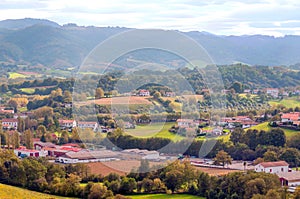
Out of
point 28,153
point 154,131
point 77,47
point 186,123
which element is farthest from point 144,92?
point 77,47

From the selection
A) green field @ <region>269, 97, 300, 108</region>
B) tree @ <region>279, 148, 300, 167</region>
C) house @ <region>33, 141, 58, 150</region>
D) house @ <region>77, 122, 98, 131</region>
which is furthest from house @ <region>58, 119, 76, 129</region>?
green field @ <region>269, 97, 300, 108</region>

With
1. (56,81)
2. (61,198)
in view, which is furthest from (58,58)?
(61,198)

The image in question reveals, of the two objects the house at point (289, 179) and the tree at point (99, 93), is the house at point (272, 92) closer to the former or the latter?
the tree at point (99, 93)

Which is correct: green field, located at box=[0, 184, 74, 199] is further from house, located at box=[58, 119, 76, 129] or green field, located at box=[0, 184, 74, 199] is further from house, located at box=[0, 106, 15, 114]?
house, located at box=[0, 106, 15, 114]

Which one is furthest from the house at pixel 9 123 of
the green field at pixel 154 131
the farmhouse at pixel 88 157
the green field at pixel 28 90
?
the green field at pixel 28 90

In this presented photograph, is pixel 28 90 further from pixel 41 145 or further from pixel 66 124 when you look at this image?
pixel 41 145
